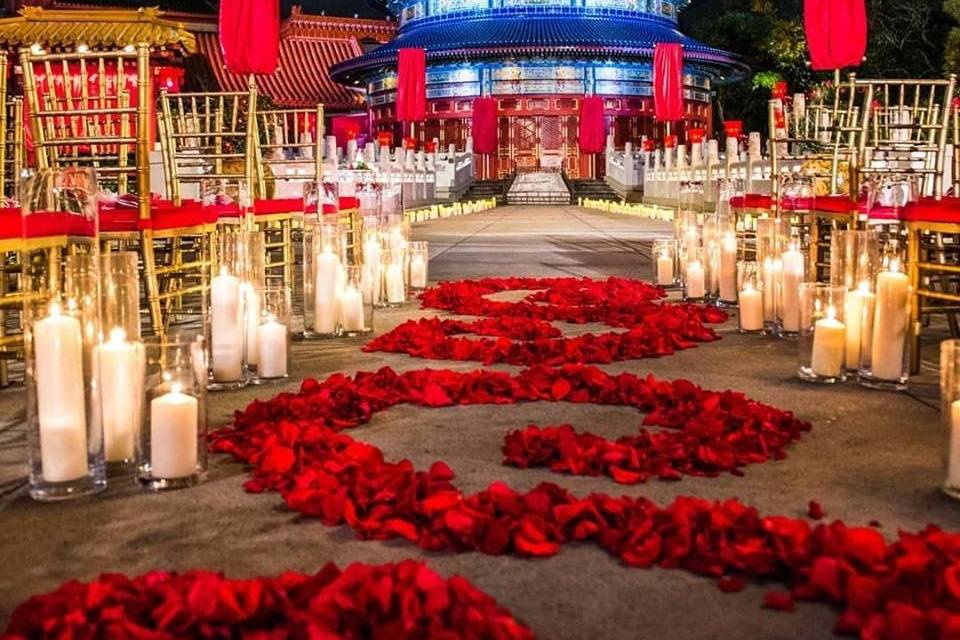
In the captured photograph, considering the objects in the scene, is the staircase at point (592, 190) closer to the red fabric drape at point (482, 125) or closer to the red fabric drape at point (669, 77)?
the red fabric drape at point (669, 77)

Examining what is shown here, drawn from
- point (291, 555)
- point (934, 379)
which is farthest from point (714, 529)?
point (934, 379)

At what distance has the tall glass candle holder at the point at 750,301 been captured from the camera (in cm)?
412

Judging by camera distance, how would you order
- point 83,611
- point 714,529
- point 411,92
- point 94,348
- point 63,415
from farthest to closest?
point 411,92 < point 94,348 < point 63,415 < point 714,529 < point 83,611

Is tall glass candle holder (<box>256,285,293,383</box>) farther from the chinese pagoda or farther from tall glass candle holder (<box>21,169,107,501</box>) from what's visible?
the chinese pagoda

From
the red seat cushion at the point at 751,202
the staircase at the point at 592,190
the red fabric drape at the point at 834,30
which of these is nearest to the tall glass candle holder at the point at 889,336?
the red seat cushion at the point at 751,202

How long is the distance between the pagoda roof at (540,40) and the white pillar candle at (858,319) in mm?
25613

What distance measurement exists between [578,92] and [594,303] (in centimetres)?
2506

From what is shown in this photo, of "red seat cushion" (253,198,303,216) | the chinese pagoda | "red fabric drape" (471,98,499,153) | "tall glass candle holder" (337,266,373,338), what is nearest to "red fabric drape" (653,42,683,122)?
the chinese pagoda

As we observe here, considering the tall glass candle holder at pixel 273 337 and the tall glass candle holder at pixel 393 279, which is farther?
→ the tall glass candle holder at pixel 393 279

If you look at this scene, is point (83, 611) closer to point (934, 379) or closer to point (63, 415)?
point (63, 415)

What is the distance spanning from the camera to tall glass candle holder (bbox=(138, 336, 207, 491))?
207cm

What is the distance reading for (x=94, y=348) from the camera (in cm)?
218

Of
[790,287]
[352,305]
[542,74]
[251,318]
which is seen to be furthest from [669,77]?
[251,318]

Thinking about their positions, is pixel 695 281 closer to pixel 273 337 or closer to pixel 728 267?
pixel 728 267
